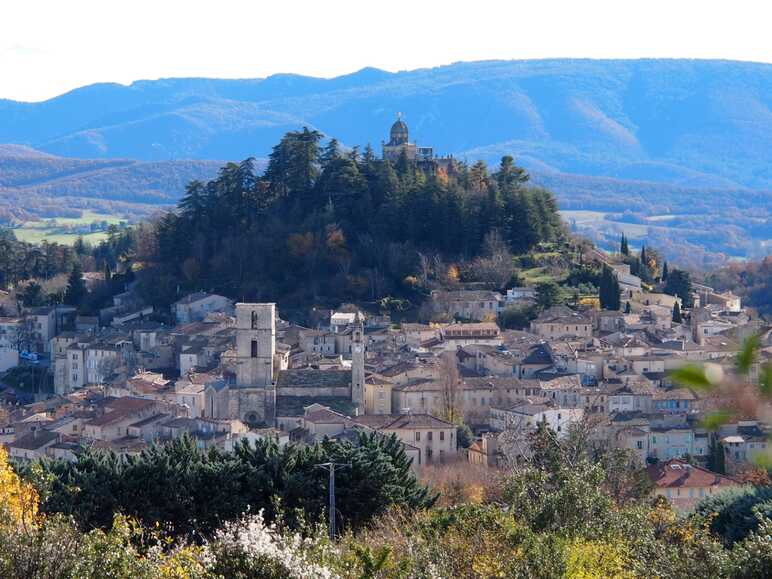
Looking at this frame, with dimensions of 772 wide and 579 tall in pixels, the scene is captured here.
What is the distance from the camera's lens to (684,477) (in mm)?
36375

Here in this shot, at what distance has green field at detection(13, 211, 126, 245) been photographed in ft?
429

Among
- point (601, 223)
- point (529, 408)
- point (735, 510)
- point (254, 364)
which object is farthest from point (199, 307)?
point (601, 223)

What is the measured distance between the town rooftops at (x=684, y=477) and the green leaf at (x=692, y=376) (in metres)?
29.8

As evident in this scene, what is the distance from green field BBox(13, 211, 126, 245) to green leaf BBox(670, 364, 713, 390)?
4435 inches

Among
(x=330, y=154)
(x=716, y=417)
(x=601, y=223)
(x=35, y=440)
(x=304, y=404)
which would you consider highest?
(x=330, y=154)

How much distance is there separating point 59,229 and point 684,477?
409 ft

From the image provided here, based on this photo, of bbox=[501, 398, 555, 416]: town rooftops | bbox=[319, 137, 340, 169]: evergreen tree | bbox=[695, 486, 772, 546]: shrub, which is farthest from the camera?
bbox=[319, 137, 340, 169]: evergreen tree

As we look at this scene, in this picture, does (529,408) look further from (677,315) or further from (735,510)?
(677,315)

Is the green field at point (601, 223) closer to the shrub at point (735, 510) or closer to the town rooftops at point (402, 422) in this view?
the town rooftops at point (402, 422)

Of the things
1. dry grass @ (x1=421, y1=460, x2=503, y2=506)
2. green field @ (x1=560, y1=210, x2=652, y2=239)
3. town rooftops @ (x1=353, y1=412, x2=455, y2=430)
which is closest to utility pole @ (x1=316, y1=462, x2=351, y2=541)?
dry grass @ (x1=421, y1=460, x2=503, y2=506)

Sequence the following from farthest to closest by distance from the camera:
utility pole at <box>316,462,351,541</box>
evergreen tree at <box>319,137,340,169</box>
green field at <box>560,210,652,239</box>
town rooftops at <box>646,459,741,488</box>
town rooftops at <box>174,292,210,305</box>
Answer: green field at <box>560,210,652,239</box> < evergreen tree at <box>319,137,340,169</box> < town rooftops at <box>174,292,210,305</box> < town rooftops at <box>646,459,741,488</box> < utility pole at <box>316,462,351,541</box>

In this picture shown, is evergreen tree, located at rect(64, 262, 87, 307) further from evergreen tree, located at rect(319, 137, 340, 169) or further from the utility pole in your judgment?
the utility pole

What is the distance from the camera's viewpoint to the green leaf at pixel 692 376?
5.68m

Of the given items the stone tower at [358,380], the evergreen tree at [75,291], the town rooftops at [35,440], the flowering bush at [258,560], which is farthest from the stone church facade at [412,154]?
the flowering bush at [258,560]
